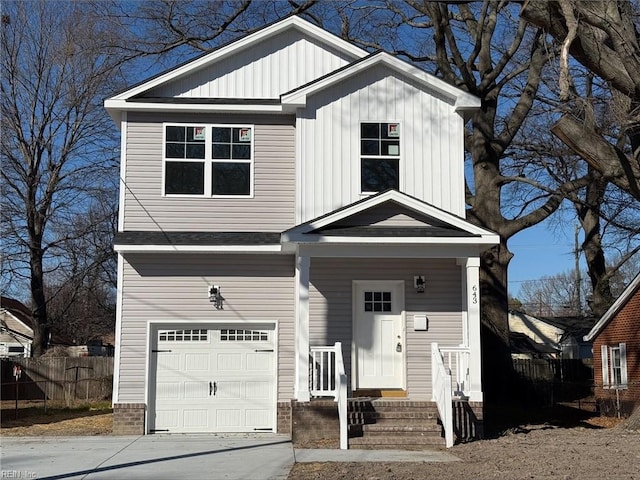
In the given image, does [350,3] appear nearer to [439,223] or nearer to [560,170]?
[560,170]

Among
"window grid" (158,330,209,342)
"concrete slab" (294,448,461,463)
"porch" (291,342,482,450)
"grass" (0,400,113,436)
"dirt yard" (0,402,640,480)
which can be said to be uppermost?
"window grid" (158,330,209,342)

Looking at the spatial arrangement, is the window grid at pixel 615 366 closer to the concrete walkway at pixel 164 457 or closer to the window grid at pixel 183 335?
the concrete walkway at pixel 164 457

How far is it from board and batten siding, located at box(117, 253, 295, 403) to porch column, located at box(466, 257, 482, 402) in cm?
353

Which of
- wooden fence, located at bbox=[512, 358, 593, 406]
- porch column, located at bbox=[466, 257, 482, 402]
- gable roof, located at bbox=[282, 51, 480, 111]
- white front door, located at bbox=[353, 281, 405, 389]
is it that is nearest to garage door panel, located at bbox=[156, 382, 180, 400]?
white front door, located at bbox=[353, 281, 405, 389]

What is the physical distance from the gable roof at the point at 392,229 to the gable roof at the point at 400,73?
2.67 m

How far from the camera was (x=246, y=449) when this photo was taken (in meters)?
12.5

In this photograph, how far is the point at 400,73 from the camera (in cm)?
1555

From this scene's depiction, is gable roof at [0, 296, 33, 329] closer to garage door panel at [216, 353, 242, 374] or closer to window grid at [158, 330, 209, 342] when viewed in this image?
window grid at [158, 330, 209, 342]

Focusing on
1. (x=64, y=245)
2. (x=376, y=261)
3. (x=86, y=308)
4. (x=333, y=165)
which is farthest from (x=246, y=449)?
(x=86, y=308)

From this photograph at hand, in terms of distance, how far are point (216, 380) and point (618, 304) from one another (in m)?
14.0

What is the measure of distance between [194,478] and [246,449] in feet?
9.23

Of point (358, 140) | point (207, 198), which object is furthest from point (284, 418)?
point (358, 140)

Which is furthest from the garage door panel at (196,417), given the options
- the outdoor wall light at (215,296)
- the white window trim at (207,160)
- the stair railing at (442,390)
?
the stair railing at (442,390)

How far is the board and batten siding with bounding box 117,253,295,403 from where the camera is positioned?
1486 centimetres
